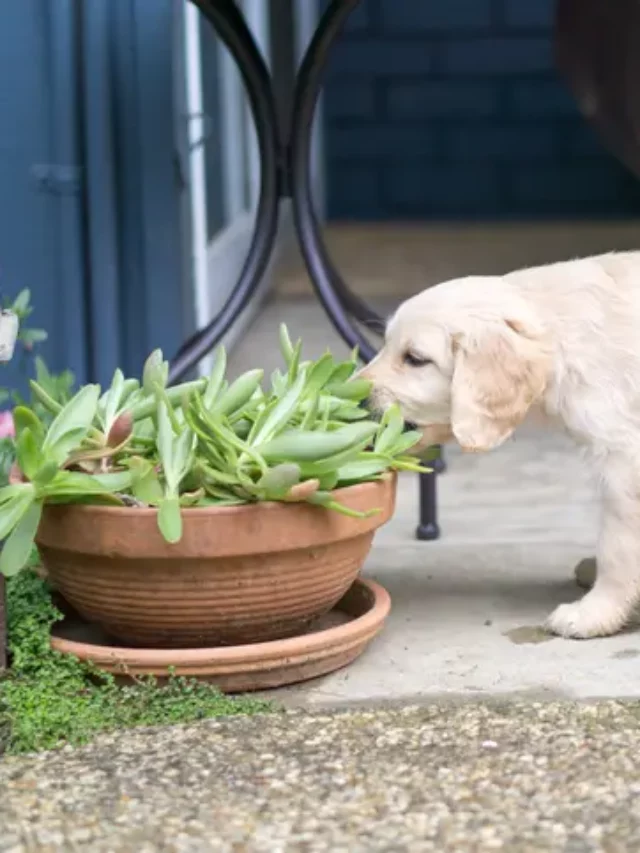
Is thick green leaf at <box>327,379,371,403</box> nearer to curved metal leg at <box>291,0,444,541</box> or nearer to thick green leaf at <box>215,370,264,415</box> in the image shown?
thick green leaf at <box>215,370,264,415</box>

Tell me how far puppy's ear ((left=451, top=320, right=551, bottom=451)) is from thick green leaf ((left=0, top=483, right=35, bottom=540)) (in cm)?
71

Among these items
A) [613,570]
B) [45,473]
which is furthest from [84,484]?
[613,570]

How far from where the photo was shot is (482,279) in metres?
2.77

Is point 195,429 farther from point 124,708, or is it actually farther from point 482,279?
point 482,279

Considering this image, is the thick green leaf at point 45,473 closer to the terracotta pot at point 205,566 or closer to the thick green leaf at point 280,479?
the terracotta pot at point 205,566

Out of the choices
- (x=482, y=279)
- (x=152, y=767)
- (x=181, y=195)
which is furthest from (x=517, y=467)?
(x=152, y=767)

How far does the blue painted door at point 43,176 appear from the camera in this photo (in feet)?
12.8

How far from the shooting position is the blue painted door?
3900 mm

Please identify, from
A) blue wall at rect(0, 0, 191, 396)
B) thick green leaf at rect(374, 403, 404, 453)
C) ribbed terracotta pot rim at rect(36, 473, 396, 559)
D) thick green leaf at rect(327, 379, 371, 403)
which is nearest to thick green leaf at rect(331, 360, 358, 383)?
thick green leaf at rect(327, 379, 371, 403)

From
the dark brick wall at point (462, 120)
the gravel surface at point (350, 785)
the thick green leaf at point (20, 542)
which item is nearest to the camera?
the gravel surface at point (350, 785)

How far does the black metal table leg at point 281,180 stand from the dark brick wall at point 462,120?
5866 mm

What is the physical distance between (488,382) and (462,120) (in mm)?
6831

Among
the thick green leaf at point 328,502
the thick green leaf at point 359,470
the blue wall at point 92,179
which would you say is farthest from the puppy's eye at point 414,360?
the blue wall at point 92,179

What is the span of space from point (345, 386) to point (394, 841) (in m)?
0.96
